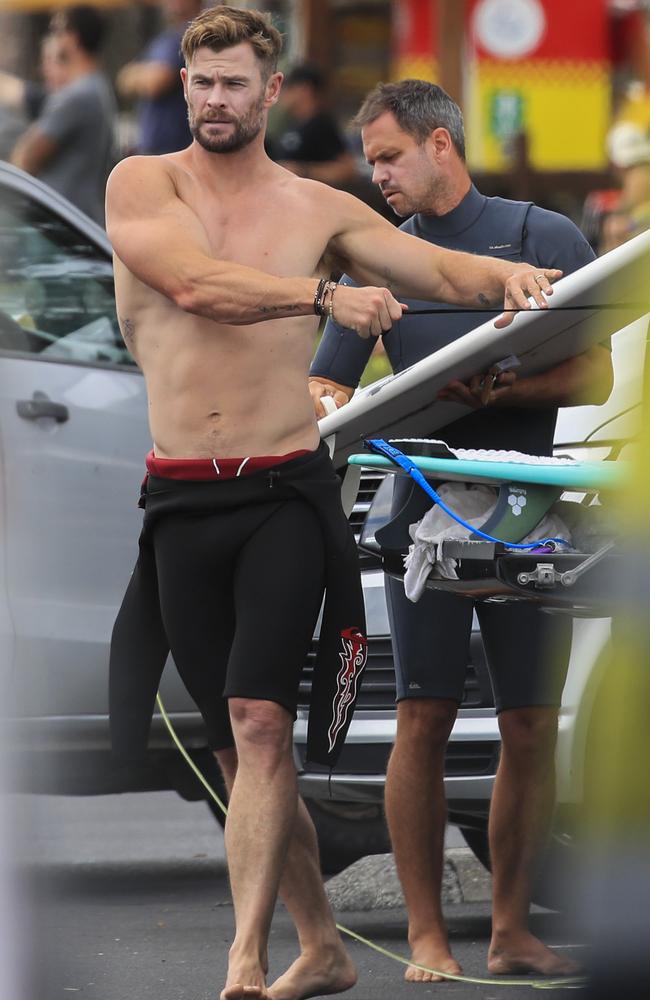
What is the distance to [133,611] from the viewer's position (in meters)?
4.32

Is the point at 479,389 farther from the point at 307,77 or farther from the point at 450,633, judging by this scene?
the point at 307,77

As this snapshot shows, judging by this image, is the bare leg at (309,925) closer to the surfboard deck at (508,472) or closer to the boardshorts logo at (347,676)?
the boardshorts logo at (347,676)

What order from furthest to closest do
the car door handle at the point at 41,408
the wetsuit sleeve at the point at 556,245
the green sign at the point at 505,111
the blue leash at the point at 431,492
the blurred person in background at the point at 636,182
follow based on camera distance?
the green sign at the point at 505,111, the blurred person in background at the point at 636,182, the car door handle at the point at 41,408, the wetsuit sleeve at the point at 556,245, the blue leash at the point at 431,492

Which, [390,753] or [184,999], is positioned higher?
[390,753]

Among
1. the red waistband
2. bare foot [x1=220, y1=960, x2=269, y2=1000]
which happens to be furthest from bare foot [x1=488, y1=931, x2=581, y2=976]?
the red waistband

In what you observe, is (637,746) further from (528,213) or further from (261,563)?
(528,213)

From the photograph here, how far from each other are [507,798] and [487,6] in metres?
9.21

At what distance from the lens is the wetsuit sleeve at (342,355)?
4.83m

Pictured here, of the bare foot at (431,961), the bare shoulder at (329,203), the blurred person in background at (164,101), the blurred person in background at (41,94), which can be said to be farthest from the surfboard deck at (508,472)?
the blurred person in background at (164,101)

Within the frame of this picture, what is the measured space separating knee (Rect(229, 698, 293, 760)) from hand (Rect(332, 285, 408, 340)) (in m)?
0.77

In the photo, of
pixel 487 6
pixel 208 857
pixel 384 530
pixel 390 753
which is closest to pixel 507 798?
pixel 390 753

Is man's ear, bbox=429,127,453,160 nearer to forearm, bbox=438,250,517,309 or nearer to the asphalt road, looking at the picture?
forearm, bbox=438,250,517,309

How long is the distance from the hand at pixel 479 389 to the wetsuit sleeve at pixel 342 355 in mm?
405

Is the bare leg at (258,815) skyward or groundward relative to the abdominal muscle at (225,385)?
groundward
